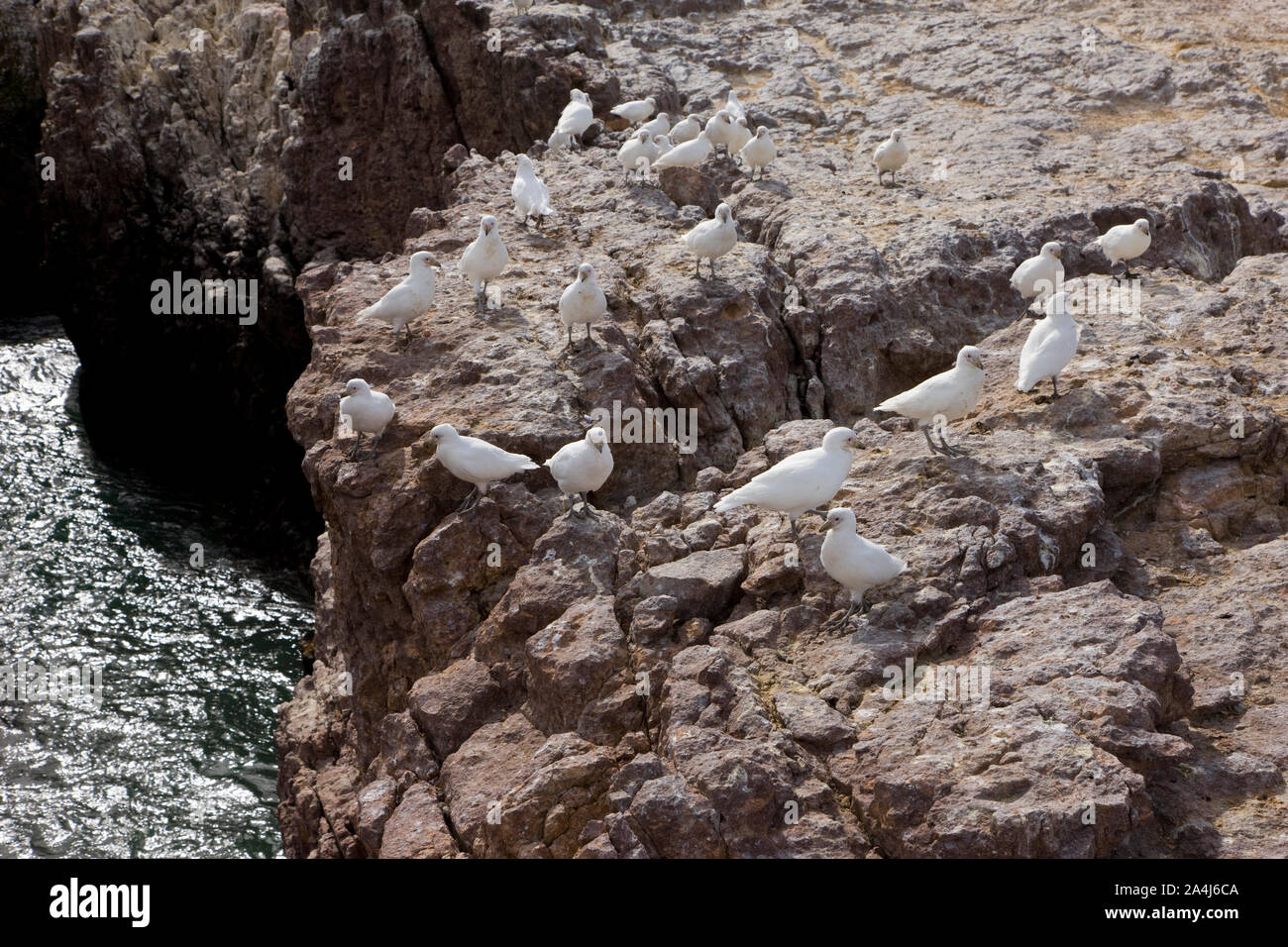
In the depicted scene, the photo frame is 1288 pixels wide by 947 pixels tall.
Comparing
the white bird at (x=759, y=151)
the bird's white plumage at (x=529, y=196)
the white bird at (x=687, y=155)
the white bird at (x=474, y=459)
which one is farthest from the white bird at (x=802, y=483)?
the white bird at (x=759, y=151)

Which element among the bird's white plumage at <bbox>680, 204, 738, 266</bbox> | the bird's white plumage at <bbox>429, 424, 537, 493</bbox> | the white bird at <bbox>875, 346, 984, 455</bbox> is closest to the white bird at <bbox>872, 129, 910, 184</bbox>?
the bird's white plumage at <bbox>680, 204, 738, 266</bbox>

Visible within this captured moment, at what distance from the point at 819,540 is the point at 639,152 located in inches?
497

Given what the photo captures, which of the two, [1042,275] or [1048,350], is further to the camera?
[1042,275]

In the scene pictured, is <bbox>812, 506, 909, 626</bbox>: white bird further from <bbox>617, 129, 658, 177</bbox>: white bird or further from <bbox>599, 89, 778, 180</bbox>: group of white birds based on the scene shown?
<bbox>617, 129, 658, 177</bbox>: white bird

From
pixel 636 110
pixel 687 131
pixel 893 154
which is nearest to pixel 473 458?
pixel 687 131

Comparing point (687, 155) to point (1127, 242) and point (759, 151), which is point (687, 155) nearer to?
point (759, 151)

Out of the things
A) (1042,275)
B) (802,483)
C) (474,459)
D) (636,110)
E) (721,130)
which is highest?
(636,110)

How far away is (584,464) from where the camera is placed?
14.1m

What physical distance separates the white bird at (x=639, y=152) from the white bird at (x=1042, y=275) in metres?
7.99

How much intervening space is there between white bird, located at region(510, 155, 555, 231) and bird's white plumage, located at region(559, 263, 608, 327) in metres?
4.61

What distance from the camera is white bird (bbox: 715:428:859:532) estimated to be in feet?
41.9

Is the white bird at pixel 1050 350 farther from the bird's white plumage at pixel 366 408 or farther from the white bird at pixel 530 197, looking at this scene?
the white bird at pixel 530 197

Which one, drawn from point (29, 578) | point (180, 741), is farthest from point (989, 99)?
point (29, 578)

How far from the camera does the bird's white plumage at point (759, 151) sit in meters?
23.2
